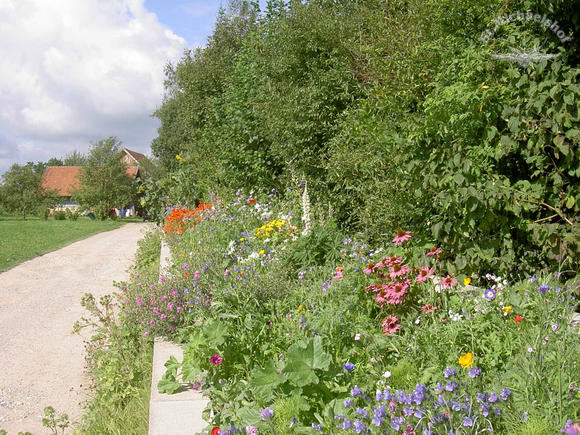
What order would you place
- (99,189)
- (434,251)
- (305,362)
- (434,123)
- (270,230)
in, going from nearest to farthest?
(305,362) → (434,251) → (434,123) → (270,230) → (99,189)

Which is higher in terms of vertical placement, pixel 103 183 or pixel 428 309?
pixel 103 183

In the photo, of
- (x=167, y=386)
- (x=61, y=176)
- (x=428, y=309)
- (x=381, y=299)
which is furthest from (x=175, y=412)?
(x=61, y=176)

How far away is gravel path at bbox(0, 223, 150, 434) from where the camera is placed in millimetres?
3891

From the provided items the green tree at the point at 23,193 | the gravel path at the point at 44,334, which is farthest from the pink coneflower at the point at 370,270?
the green tree at the point at 23,193

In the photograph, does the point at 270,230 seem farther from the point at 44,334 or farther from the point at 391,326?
the point at 391,326

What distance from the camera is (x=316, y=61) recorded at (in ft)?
23.2

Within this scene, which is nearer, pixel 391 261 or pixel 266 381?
pixel 266 381

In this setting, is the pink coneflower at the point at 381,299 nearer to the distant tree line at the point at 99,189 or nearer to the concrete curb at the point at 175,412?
the concrete curb at the point at 175,412

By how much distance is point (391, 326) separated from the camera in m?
2.89

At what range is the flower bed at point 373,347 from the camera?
167 cm

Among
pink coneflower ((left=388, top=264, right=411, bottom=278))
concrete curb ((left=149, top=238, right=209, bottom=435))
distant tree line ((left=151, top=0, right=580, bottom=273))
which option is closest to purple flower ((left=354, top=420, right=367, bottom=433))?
concrete curb ((left=149, top=238, right=209, bottom=435))

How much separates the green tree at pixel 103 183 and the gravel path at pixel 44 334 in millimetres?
22942

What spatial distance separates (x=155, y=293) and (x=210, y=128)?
381 inches

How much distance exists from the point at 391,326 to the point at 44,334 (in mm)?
4421
